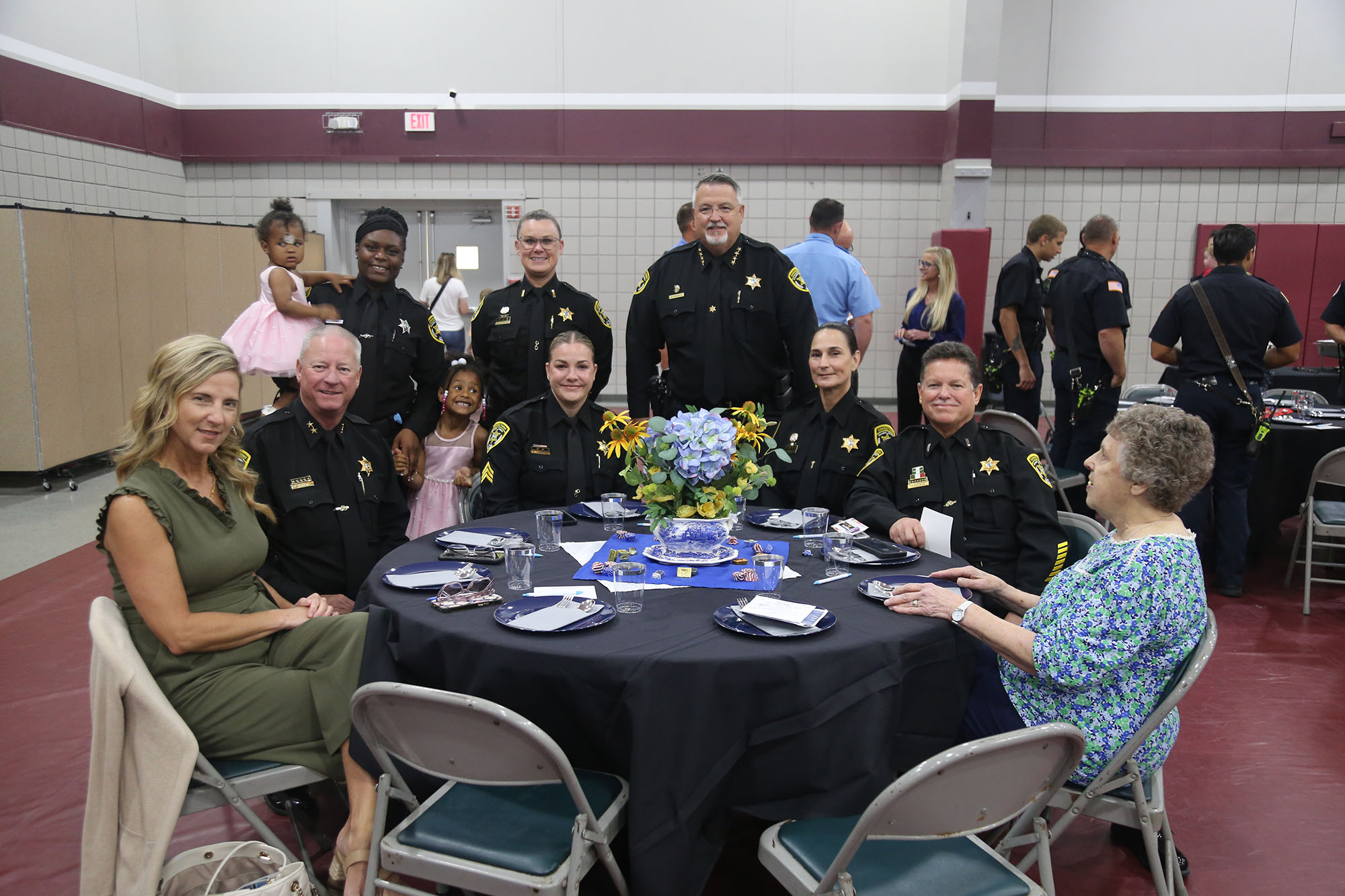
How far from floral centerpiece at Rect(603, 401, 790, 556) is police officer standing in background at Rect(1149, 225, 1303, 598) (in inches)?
133

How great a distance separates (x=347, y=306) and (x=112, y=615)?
2.15 m

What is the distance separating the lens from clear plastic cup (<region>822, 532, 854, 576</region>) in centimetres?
260

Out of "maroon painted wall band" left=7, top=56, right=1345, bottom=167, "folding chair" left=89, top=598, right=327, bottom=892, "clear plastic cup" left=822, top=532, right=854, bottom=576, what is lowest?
"folding chair" left=89, top=598, right=327, bottom=892

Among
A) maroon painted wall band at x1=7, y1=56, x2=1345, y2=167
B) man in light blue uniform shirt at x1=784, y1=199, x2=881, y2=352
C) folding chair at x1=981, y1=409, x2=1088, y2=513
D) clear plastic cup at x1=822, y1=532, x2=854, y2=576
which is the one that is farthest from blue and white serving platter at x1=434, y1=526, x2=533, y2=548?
maroon painted wall band at x1=7, y1=56, x2=1345, y2=167

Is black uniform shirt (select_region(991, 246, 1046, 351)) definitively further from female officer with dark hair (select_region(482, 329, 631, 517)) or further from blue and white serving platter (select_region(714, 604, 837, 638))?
blue and white serving platter (select_region(714, 604, 837, 638))

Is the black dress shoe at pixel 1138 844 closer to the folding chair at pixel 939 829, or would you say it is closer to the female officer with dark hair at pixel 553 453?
the folding chair at pixel 939 829

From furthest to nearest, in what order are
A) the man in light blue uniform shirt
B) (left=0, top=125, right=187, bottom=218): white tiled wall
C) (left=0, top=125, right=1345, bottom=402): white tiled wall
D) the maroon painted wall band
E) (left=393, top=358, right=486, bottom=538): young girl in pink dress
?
(left=0, top=125, right=1345, bottom=402): white tiled wall, the maroon painted wall band, (left=0, top=125, right=187, bottom=218): white tiled wall, the man in light blue uniform shirt, (left=393, top=358, right=486, bottom=538): young girl in pink dress

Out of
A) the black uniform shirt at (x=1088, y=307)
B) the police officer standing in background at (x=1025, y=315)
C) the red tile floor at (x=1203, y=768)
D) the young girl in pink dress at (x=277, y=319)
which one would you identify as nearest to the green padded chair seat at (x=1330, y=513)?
the red tile floor at (x=1203, y=768)

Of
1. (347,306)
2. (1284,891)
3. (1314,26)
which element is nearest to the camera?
(1284,891)

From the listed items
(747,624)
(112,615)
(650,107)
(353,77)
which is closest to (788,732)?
(747,624)

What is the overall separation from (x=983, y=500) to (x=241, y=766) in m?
2.29

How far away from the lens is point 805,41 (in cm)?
957

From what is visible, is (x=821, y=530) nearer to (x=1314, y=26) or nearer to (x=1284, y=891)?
(x=1284, y=891)

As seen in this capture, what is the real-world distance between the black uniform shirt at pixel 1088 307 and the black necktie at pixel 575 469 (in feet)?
11.5
